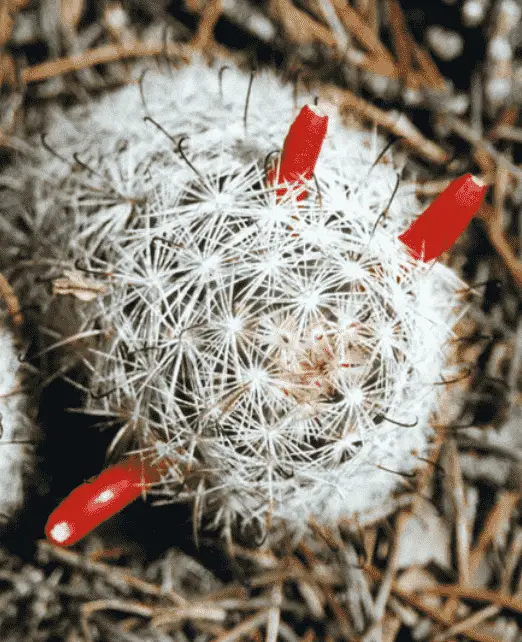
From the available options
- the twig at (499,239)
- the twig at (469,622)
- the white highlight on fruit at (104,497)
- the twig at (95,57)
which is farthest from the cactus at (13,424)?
the twig at (499,239)

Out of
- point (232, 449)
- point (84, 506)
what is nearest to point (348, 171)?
point (232, 449)

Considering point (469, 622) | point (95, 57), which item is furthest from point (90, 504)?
point (95, 57)

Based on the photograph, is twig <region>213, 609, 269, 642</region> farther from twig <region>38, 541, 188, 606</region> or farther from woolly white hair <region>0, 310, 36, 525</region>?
woolly white hair <region>0, 310, 36, 525</region>

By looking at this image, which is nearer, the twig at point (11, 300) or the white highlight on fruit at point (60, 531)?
the white highlight on fruit at point (60, 531)

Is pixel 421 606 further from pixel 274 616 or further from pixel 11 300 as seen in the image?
pixel 11 300

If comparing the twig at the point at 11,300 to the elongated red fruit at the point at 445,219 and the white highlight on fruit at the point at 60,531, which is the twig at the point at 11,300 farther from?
the elongated red fruit at the point at 445,219

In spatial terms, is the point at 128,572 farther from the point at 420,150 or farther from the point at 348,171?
the point at 420,150

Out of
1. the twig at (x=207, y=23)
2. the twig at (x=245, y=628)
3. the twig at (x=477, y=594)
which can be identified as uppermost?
the twig at (x=207, y=23)
